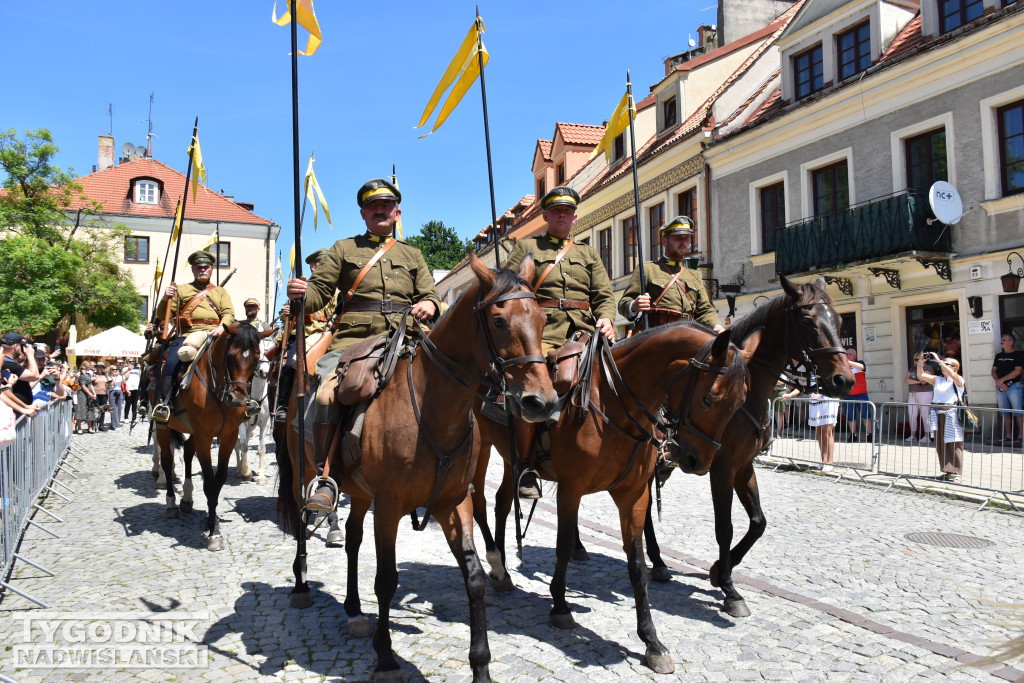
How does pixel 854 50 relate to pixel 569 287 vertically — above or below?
above

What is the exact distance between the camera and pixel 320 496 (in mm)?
3988


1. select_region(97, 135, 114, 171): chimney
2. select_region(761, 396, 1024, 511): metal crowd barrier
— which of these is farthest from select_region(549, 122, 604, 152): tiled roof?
select_region(97, 135, 114, 171): chimney

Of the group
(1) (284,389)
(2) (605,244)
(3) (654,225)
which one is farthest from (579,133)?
(1) (284,389)

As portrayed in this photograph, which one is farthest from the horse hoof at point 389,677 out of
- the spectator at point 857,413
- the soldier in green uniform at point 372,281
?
the spectator at point 857,413

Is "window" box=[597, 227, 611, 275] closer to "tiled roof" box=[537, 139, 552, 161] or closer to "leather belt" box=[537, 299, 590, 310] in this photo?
"tiled roof" box=[537, 139, 552, 161]

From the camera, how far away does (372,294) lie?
490cm

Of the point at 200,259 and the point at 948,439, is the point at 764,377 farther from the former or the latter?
the point at 200,259

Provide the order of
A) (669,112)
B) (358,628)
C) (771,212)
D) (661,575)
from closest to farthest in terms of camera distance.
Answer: (358,628), (661,575), (771,212), (669,112)

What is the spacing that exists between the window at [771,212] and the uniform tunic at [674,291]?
13596 mm

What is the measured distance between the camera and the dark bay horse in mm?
5148

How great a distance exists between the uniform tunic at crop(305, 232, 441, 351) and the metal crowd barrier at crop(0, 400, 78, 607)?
2.86 metres

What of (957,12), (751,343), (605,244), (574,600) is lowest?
(574,600)

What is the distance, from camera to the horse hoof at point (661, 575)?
5.69m

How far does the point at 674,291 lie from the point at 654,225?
1822 centimetres
